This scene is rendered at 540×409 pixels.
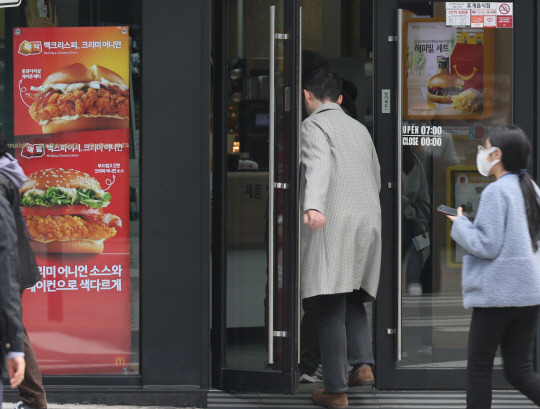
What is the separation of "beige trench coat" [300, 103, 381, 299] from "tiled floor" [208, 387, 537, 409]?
69 cm

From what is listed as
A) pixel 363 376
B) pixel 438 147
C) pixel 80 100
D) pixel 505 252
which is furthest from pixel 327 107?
pixel 505 252

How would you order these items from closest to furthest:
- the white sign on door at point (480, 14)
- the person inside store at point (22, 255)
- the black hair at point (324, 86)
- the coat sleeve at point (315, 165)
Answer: the person inside store at point (22, 255)
the coat sleeve at point (315, 165)
the black hair at point (324, 86)
the white sign on door at point (480, 14)

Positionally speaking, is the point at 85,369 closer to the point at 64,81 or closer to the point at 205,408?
the point at 205,408

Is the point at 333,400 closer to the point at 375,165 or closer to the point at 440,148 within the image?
the point at 375,165

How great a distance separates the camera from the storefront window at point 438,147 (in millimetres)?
6027

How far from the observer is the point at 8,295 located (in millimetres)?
3328

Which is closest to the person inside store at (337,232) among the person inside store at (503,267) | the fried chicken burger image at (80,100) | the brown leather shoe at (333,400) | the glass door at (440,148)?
the brown leather shoe at (333,400)

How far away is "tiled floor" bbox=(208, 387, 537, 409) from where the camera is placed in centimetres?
572

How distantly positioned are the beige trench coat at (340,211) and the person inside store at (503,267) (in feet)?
3.50

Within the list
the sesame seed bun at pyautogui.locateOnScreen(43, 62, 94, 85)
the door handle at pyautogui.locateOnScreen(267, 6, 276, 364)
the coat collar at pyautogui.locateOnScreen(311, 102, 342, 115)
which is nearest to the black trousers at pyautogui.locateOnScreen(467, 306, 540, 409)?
the door handle at pyautogui.locateOnScreen(267, 6, 276, 364)

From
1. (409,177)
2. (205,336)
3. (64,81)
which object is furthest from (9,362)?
(409,177)

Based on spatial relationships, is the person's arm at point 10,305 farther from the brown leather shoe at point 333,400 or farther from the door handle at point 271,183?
the brown leather shoe at point 333,400

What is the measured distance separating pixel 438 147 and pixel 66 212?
2353 mm

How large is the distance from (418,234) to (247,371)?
1385 millimetres
